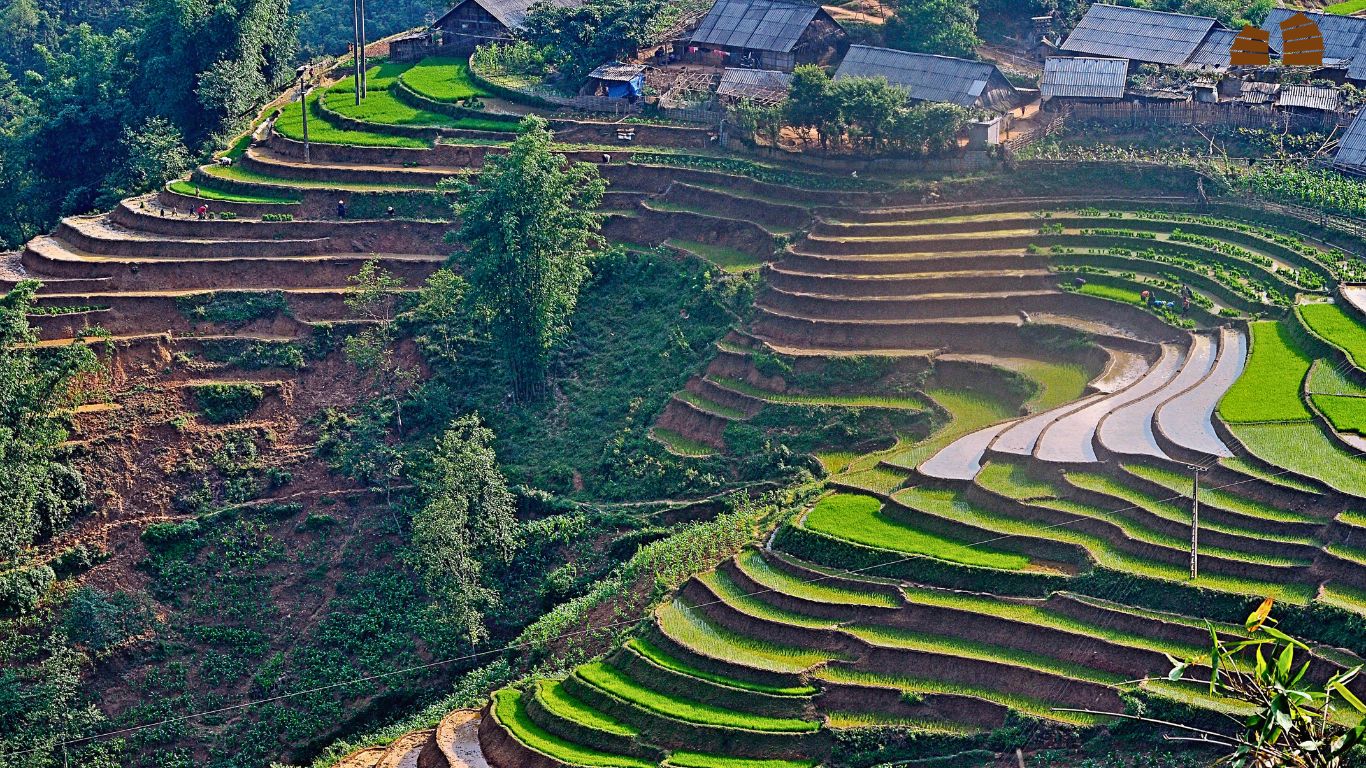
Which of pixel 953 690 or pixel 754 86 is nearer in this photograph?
pixel 953 690

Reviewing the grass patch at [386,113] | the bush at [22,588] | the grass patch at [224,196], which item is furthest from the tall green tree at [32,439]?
the grass patch at [386,113]

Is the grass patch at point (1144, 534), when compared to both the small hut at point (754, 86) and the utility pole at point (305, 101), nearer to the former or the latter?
the small hut at point (754, 86)

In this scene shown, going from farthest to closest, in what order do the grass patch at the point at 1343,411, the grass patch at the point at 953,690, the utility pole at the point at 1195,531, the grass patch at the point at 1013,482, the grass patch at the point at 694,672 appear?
the grass patch at the point at 1013,482 → the grass patch at the point at 1343,411 → the grass patch at the point at 694,672 → the utility pole at the point at 1195,531 → the grass patch at the point at 953,690

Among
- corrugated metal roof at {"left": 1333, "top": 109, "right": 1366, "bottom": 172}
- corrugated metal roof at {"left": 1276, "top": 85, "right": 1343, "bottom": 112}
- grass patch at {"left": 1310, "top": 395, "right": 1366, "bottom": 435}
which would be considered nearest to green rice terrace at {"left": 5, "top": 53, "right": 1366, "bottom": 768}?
grass patch at {"left": 1310, "top": 395, "right": 1366, "bottom": 435}

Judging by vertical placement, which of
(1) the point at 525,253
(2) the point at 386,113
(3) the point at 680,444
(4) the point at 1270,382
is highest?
Answer: (2) the point at 386,113

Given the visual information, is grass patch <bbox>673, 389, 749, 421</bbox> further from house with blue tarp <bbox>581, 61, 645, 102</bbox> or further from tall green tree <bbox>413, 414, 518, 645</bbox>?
house with blue tarp <bbox>581, 61, 645, 102</bbox>

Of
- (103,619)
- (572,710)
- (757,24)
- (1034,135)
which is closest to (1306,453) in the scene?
(572,710)

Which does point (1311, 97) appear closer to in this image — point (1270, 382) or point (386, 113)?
point (1270, 382)
